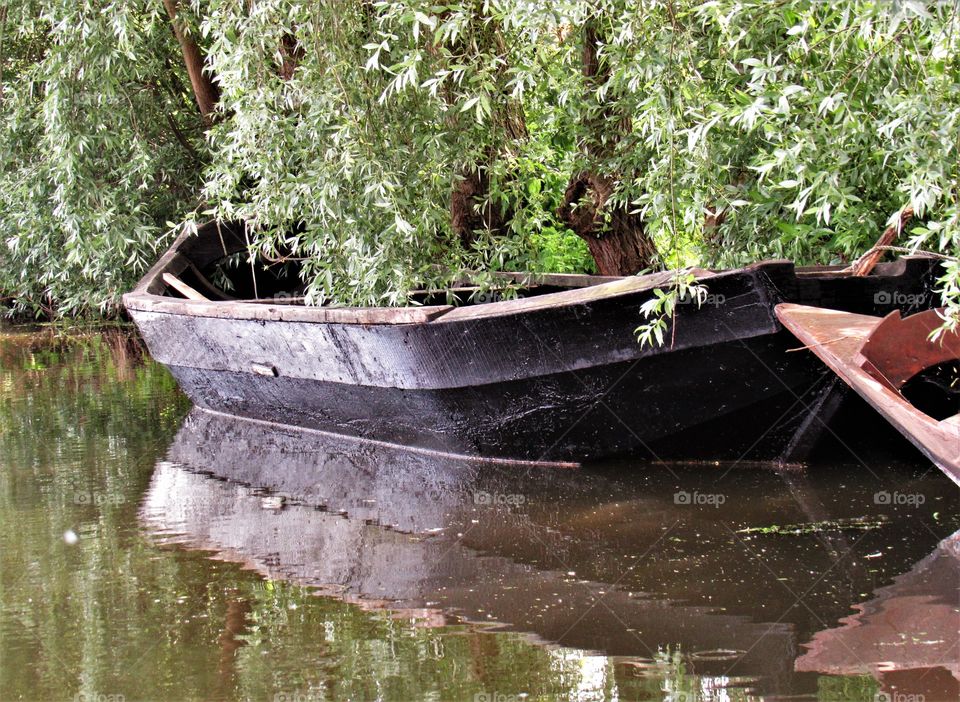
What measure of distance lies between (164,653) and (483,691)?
107cm

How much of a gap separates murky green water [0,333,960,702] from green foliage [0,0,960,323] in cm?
109

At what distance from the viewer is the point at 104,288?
11.8 m

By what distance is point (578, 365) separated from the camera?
564 centimetres

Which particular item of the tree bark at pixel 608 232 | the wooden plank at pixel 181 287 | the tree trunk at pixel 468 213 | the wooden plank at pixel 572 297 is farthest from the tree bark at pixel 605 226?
the wooden plank at pixel 181 287

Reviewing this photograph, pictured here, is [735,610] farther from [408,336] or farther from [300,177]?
[300,177]

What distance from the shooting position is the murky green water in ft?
11.2

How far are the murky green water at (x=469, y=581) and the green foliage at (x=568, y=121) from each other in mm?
1089

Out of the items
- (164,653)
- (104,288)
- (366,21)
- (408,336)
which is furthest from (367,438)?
(104,288)

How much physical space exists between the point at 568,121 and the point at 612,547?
320 centimetres

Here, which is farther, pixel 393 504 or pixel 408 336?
pixel 408 336
